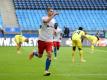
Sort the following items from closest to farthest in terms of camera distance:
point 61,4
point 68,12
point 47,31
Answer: point 47,31 → point 68,12 → point 61,4

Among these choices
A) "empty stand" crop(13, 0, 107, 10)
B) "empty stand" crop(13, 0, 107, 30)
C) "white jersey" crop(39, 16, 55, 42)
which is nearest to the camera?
"white jersey" crop(39, 16, 55, 42)

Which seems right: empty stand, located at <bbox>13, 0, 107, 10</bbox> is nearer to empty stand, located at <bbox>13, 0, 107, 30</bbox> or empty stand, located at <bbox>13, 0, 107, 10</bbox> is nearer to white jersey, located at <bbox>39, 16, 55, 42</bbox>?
empty stand, located at <bbox>13, 0, 107, 30</bbox>

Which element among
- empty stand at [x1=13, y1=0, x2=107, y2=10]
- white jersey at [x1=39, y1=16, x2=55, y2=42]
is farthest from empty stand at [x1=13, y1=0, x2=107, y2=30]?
white jersey at [x1=39, y1=16, x2=55, y2=42]

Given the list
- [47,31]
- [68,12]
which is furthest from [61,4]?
[47,31]

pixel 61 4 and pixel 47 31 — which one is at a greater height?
pixel 61 4

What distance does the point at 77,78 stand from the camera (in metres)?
14.3

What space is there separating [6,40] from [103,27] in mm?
14945

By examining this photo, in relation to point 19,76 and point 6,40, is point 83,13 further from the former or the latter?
point 19,76

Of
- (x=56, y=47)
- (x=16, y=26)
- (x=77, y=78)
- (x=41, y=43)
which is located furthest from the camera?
(x=16, y=26)

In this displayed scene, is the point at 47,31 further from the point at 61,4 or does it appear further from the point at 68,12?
the point at 61,4

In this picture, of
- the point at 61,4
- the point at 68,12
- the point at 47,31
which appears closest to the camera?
→ the point at 47,31

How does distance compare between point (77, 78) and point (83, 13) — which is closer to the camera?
point (77, 78)

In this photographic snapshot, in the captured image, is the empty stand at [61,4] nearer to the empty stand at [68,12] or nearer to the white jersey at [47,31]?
the empty stand at [68,12]

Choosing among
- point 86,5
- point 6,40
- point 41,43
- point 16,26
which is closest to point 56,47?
point 41,43
